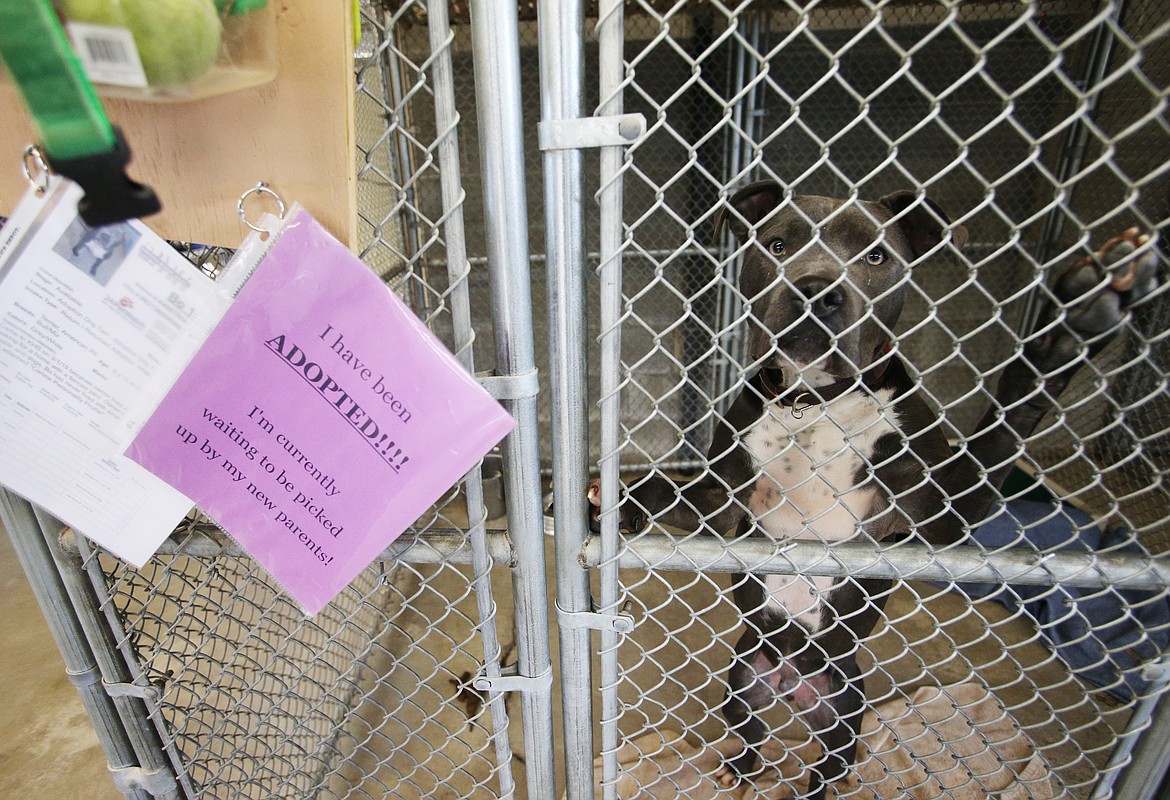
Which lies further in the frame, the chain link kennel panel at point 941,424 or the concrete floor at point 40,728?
the concrete floor at point 40,728

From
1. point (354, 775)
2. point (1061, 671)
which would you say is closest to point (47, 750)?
point (354, 775)

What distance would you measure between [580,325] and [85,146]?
2.16 ft

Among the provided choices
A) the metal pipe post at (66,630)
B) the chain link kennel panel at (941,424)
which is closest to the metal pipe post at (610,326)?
the chain link kennel panel at (941,424)

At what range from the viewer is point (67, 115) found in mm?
636

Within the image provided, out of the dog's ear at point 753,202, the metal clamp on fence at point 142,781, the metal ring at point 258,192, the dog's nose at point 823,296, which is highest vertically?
the metal ring at point 258,192

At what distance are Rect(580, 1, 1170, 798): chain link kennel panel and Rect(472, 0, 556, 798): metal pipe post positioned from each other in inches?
5.1

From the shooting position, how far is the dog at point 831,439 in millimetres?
1257

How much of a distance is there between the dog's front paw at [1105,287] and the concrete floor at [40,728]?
312 cm

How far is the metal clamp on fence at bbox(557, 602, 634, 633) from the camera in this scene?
1167 millimetres

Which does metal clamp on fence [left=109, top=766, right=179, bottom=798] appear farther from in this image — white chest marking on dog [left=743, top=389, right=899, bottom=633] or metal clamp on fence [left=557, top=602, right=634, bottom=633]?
white chest marking on dog [left=743, top=389, right=899, bottom=633]

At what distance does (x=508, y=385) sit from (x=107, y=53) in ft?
2.05

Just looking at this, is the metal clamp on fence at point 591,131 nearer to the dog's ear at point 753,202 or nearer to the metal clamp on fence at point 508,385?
the metal clamp on fence at point 508,385

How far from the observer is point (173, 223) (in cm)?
90

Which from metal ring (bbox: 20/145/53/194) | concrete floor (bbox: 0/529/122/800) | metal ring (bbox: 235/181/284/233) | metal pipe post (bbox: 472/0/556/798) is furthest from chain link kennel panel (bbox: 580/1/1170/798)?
concrete floor (bbox: 0/529/122/800)
